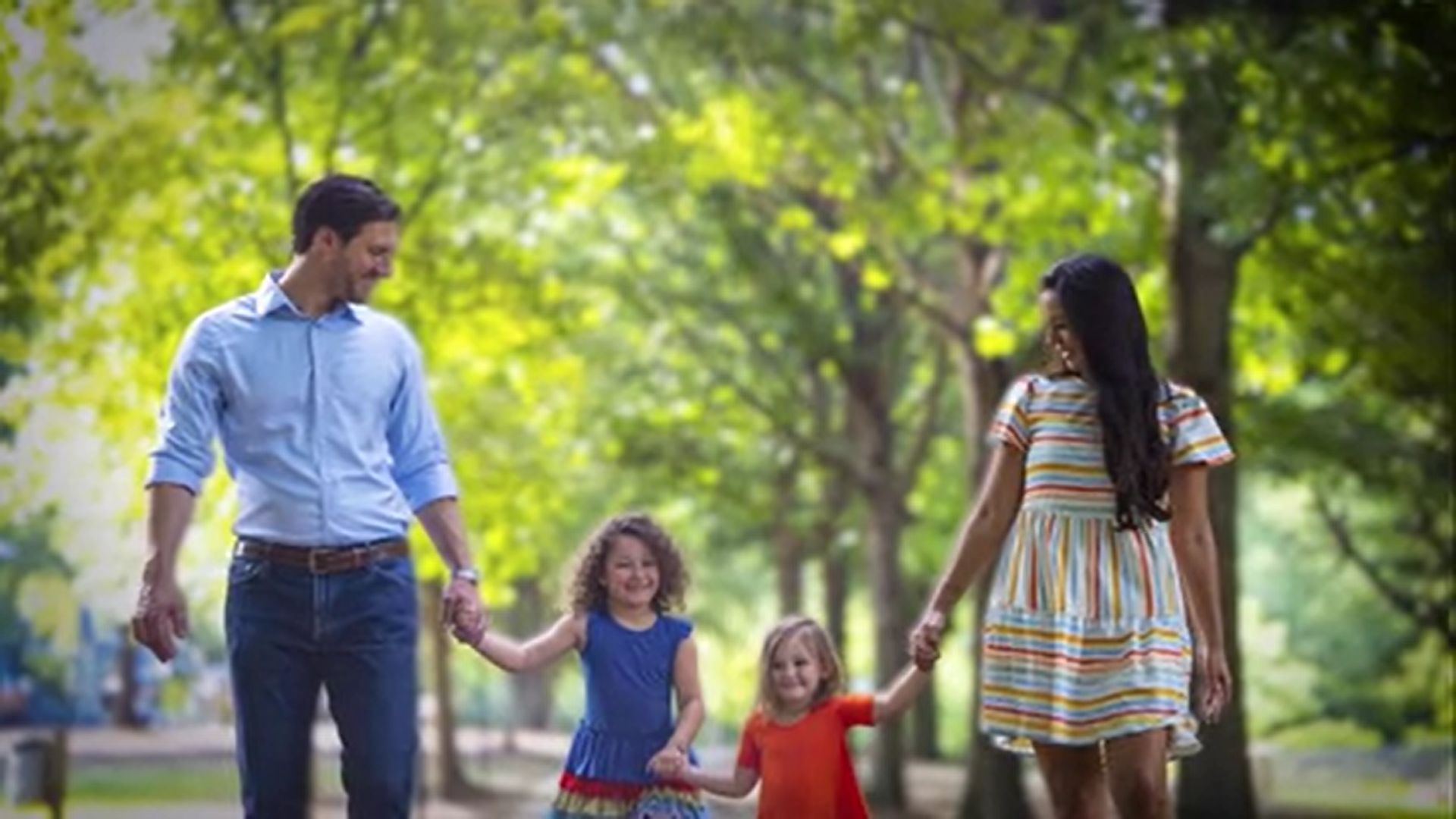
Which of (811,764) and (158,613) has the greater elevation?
(158,613)

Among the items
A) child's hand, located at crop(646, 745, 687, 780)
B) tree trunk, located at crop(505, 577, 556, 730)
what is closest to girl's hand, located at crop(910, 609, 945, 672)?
child's hand, located at crop(646, 745, 687, 780)

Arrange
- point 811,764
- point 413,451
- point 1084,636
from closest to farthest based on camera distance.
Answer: point 1084,636
point 413,451
point 811,764

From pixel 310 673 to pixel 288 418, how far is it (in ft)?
1.29

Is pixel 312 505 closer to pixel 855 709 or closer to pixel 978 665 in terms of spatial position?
pixel 855 709

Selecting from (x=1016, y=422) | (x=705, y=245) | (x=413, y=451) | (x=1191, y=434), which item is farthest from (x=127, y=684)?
(x=1191, y=434)

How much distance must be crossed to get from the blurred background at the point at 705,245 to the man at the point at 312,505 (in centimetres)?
438

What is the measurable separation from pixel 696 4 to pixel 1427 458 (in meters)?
4.47

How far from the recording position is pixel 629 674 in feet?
14.7

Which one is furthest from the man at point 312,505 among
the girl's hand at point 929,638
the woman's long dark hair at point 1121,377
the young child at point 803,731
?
the woman's long dark hair at point 1121,377

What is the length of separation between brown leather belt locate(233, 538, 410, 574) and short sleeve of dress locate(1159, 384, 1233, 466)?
1.24 m

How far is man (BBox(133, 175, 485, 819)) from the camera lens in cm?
387

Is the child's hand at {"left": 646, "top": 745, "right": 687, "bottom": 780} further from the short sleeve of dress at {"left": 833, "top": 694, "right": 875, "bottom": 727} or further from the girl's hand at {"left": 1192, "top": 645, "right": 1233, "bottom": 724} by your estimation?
the girl's hand at {"left": 1192, "top": 645, "right": 1233, "bottom": 724}

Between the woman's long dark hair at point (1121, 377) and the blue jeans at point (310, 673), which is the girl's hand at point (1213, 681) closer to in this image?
the woman's long dark hair at point (1121, 377)

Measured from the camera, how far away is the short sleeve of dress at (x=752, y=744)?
4668 mm
